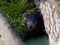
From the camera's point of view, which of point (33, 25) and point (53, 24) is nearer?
point (53, 24)

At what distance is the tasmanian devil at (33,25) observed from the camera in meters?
3.73

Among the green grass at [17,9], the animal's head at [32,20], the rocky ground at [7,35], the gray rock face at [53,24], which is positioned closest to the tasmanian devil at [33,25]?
the animal's head at [32,20]

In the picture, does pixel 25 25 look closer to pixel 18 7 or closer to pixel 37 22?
pixel 37 22

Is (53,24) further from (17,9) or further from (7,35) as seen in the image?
(17,9)

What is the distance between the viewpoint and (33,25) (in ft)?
12.2

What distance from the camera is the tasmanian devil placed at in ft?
12.2

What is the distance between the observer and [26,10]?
4.26 m

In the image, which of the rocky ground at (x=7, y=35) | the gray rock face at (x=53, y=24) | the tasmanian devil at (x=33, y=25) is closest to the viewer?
the rocky ground at (x=7, y=35)

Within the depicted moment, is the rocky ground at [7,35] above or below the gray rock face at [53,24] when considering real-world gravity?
above

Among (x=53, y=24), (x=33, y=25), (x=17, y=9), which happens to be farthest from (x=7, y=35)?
(x=17, y=9)

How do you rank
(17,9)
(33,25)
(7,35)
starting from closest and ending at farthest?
(7,35) < (33,25) < (17,9)

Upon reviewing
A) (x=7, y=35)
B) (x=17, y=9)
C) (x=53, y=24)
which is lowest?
(x=53, y=24)

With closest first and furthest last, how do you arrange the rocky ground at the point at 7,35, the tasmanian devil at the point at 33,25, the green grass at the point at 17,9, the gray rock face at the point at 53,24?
the rocky ground at the point at 7,35 → the gray rock face at the point at 53,24 → the tasmanian devil at the point at 33,25 → the green grass at the point at 17,9

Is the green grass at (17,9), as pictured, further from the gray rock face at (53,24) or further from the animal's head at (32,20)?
the gray rock face at (53,24)
